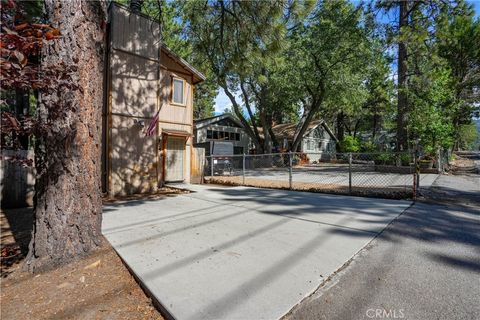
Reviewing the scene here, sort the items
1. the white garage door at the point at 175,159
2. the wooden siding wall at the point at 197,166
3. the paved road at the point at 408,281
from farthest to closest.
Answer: the wooden siding wall at the point at 197,166 → the white garage door at the point at 175,159 → the paved road at the point at 408,281

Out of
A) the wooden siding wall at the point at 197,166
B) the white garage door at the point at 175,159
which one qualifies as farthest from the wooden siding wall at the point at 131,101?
the wooden siding wall at the point at 197,166

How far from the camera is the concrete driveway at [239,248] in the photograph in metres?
2.13

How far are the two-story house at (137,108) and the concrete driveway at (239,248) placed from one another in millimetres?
2369

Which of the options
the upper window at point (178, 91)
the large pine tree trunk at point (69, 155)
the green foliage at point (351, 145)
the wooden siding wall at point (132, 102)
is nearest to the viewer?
the large pine tree trunk at point (69, 155)

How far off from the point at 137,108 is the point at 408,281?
27.5ft

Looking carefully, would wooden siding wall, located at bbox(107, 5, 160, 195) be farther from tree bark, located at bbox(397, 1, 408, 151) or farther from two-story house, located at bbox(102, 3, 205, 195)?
tree bark, located at bbox(397, 1, 408, 151)

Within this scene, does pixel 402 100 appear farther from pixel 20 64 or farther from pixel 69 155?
pixel 20 64

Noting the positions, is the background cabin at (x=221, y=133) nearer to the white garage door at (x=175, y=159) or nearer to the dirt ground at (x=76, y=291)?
the white garage door at (x=175, y=159)

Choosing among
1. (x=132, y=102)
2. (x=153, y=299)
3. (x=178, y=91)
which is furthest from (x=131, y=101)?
(x=153, y=299)

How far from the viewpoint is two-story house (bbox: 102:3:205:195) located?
310 inches

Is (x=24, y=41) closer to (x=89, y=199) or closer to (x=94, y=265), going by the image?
(x=89, y=199)

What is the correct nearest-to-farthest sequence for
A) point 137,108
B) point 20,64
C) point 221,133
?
1. point 20,64
2. point 137,108
3. point 221,133

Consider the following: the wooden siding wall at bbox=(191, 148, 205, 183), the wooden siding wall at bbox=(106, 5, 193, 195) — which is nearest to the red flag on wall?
the wooden siding wall at bbox=(106, 5, 193, 195)

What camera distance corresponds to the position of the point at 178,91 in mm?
10305
